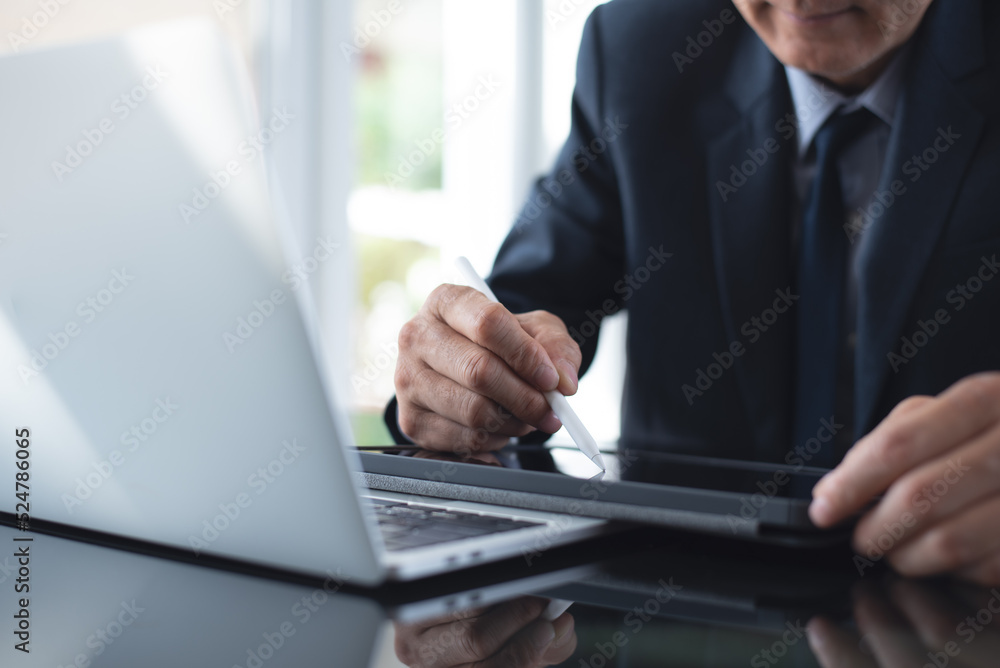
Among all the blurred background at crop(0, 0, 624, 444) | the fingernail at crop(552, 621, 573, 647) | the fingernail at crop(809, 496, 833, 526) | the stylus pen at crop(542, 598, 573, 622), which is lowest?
the blurred background at crop(0, 0, 624, 444)

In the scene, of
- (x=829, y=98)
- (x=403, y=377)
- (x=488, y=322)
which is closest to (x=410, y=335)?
(x=403, y=377)

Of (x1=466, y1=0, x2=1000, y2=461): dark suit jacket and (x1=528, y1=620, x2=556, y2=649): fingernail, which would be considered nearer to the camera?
(x1=528, y1=620, x2=556, y2=649): fingernail

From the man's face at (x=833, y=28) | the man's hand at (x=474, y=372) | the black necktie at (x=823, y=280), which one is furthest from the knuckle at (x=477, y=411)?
the man's face at (x=833, y=28)

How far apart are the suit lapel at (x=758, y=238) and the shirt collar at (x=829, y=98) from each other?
17 mm

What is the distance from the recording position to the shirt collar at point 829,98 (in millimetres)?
1204

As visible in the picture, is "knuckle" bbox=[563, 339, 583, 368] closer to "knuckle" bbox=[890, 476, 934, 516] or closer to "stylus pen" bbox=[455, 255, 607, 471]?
"stylus pen" bbox=[455, 255, 607, 471]

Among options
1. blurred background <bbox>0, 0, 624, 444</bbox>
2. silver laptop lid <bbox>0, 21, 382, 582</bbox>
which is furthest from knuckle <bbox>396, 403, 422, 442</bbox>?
blurred background <bbox>0, 0, 624, 444</bbox>

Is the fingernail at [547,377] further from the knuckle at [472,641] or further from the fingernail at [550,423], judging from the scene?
the knuckle at [472,641]

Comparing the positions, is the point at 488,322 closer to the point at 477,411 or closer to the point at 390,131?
the point at 477,411

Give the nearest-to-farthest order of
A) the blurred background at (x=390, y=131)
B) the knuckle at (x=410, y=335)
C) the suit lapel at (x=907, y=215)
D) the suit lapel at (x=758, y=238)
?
the knuckle at (x=410, y=335)
the suit lapel at (x=907, y=215)
the suit lapel at (x=758, y=238)
the blurred background at (x=390, y=131)

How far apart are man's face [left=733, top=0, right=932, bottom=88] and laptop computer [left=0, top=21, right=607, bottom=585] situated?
2.53ft

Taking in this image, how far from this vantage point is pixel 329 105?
8.67ft

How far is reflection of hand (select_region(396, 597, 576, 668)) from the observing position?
0.41 meters

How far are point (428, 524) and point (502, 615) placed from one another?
113 millimetres
